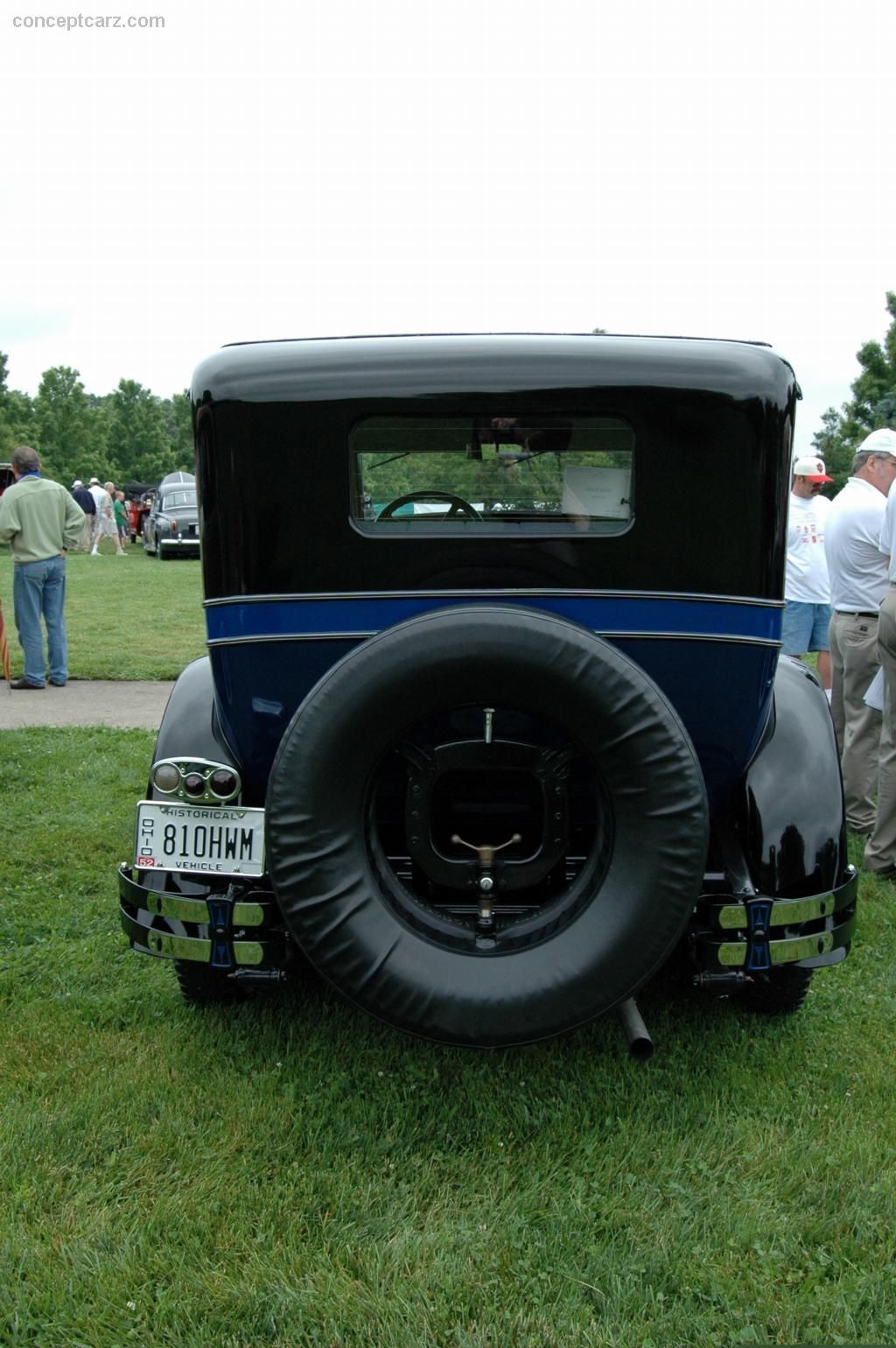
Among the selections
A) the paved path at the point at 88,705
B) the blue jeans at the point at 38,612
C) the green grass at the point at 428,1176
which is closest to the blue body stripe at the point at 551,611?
the green grass at the point at 428,1176

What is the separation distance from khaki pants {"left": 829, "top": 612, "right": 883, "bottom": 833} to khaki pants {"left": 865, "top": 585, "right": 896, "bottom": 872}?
54cm

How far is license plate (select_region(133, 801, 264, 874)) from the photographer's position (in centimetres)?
326

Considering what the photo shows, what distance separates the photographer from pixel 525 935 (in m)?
3.06

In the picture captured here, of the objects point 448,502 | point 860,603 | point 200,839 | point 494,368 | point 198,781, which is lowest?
point 200,839

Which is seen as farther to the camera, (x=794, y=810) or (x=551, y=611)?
(x=794, y=810)

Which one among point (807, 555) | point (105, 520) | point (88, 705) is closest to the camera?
point (807, 555)

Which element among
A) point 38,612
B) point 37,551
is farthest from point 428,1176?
point 38,612

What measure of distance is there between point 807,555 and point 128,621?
9.13 m

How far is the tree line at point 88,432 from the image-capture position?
5638 centimetres

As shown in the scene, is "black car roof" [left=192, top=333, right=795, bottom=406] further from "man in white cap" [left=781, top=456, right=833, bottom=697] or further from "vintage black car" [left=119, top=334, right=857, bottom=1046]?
"man in white cap" [left=781, top=456, right=833, bottom=697]

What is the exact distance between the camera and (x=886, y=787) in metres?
5.06

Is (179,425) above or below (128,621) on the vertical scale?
above

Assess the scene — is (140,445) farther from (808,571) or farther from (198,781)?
(198,781)

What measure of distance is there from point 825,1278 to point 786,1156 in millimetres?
434
